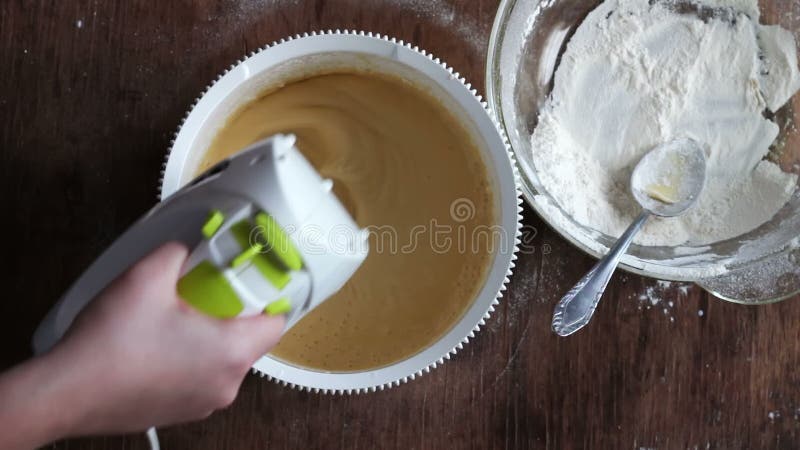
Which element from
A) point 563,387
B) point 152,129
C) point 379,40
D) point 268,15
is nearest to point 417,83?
point 379,40

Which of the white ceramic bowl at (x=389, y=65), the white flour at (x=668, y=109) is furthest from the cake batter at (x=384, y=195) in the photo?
the white flour at (x=668, y=109)

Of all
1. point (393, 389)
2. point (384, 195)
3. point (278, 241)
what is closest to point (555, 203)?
point (384, 195)

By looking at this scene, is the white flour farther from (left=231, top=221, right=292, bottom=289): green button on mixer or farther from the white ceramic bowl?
(left=231, top=221, right=292, bottom=289): green button on mixer

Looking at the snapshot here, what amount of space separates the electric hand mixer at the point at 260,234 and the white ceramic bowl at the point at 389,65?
0.21 metres

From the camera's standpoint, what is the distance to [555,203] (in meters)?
0.97

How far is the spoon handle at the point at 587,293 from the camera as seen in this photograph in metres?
0.94

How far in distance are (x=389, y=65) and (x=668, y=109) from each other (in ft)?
1.33

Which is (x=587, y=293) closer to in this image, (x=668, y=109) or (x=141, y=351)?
(x=668, y=109)

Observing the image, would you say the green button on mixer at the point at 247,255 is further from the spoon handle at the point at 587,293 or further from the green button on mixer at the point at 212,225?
the spoon handle at the point at 587,293

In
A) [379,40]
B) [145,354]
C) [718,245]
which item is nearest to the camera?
[145,354]

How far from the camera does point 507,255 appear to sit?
944mm

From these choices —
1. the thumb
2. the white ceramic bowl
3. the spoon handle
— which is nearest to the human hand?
the thumb

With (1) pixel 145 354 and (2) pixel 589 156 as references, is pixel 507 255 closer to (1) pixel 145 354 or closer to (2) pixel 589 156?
(2) pixel 589 156

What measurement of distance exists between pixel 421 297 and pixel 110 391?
0.45 meters
